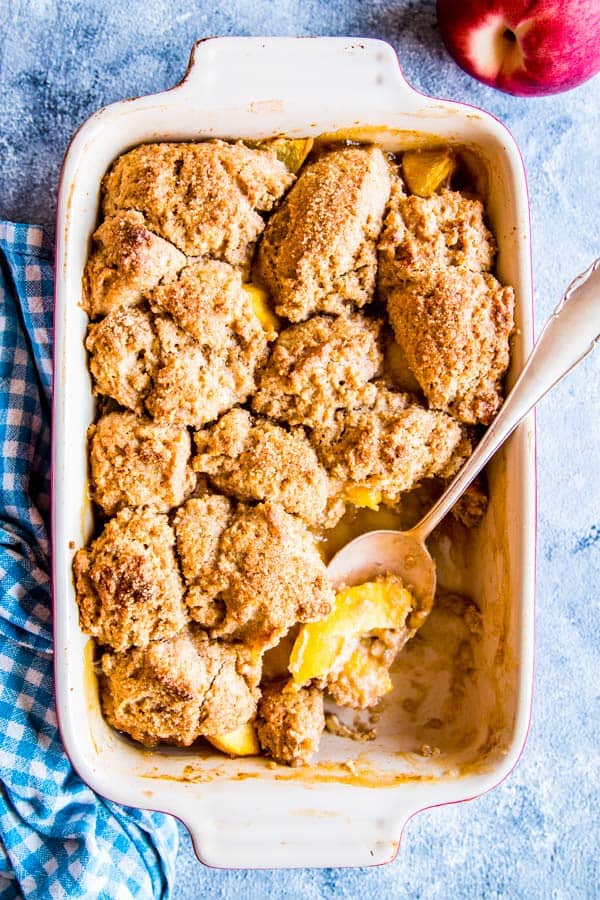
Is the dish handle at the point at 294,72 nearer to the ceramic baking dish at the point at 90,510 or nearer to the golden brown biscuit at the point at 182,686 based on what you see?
the ceramic baking dish at the point at 90,510

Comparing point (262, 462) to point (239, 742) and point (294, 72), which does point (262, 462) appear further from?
point (294, 72)

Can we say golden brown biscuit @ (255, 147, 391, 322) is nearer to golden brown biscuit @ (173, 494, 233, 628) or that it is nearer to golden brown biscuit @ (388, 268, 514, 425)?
golden brown biscuit @ (388, 268, 514, 425)

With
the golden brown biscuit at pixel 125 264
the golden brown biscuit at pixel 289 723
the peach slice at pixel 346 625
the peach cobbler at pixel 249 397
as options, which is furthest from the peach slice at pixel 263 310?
the golden brown biscuit at pixel 289 723

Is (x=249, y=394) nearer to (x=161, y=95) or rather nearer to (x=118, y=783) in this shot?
(x=161, y=95)

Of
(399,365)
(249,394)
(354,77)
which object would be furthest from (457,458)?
(354,77)

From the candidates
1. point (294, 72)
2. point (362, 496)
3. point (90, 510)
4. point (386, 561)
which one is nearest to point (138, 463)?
point (90, 510)

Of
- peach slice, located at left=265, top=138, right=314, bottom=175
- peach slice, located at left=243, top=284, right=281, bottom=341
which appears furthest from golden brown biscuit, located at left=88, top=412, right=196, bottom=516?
peach slice, located at left=265, top=138, right=314, bottom=175
